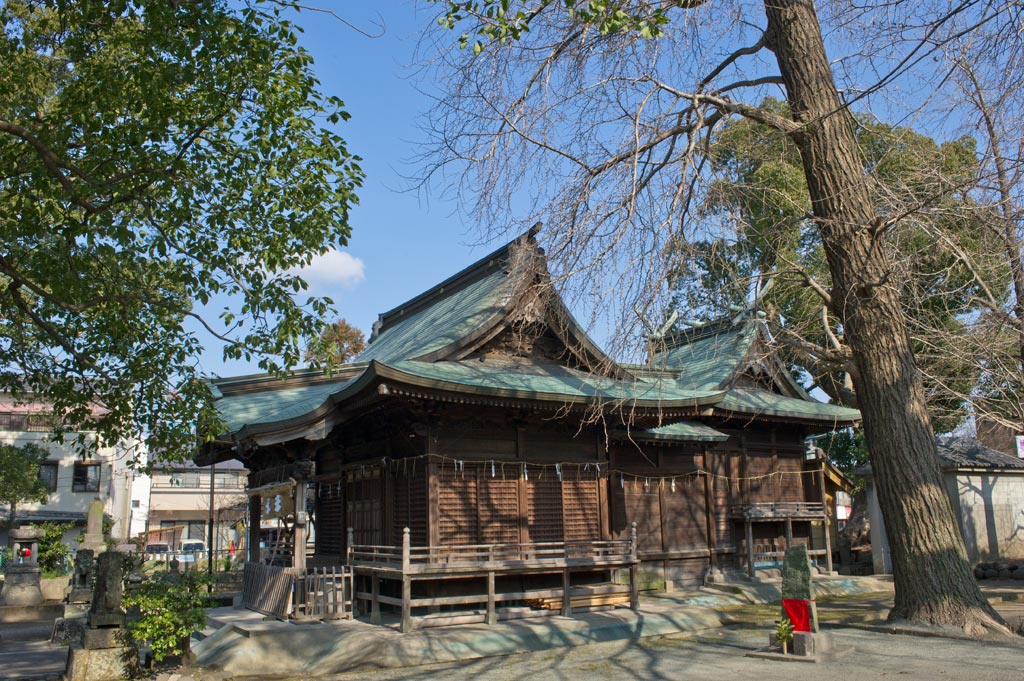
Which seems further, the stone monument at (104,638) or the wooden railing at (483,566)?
the wooden railing at (483,566)

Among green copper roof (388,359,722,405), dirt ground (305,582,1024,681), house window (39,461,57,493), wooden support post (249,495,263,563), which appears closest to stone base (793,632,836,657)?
dirt ground (305,582,1024,681)

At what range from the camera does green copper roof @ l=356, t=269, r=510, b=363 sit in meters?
17.2

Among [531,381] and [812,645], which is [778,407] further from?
[812,645]

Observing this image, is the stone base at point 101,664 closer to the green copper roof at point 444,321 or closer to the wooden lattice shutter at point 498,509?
the wooden lattice shutter at point 498,509

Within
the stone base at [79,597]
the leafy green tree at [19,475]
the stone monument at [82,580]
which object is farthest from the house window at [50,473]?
the stone base at [79,597]

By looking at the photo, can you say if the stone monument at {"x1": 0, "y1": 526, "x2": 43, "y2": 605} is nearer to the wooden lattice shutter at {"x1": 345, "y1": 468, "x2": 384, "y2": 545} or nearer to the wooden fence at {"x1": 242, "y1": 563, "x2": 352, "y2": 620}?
the wooden lattice shutter at {"x1": 345, "y1": 468, "x2": 384, "y2": 545}

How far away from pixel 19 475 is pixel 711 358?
31681mm

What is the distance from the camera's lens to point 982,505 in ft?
→ 80.2

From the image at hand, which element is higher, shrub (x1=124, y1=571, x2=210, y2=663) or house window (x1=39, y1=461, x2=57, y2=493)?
house window (x1=39, y1=461, x2=57, y2=493)

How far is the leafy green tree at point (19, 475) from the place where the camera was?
36.4 meters

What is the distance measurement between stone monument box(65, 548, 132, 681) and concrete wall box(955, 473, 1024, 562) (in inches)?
896

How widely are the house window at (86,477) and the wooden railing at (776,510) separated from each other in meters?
39.3

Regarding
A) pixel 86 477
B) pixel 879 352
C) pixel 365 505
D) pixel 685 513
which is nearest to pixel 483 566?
pixel 365 505

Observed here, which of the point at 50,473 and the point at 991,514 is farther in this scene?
the point at 50,473
